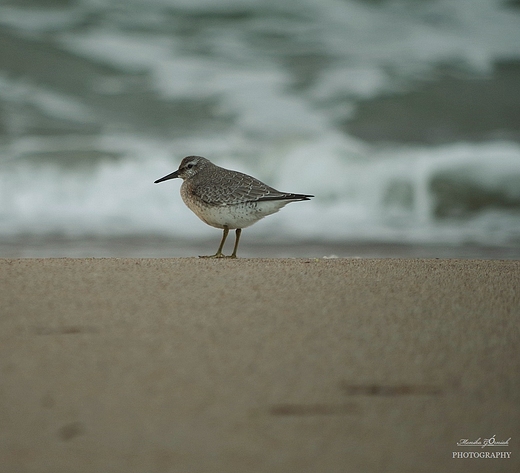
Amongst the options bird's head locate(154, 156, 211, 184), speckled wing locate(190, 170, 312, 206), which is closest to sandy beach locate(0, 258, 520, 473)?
speckled wing locate(190, 170, 312, 206)

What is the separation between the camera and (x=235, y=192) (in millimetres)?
4836

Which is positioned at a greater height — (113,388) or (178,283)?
(178,283)

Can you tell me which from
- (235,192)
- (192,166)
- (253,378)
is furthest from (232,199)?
(253,378)

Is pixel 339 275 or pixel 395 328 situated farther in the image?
pixel 339 275

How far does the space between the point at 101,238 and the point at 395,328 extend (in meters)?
6.83

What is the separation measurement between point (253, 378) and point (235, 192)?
3.27 metres

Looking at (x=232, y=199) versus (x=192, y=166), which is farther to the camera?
(x=192, y=166)

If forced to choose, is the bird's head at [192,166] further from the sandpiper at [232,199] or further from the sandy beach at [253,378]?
the sandy beach at [253,378]

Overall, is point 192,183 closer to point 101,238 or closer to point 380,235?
point 101,238

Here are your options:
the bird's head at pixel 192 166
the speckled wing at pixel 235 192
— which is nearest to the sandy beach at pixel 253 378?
the speckled wing at pixel 235 192

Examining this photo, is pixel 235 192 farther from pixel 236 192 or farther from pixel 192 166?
pixel 192 166

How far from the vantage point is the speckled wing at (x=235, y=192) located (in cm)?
481

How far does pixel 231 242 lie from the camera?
8.20 m

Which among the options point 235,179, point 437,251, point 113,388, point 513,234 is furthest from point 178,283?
point 513,234
